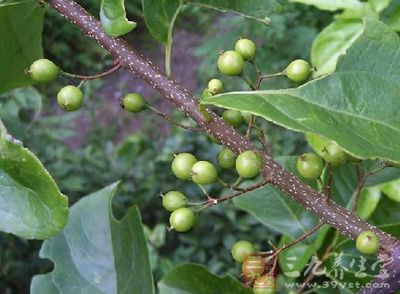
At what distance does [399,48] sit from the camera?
0.71m

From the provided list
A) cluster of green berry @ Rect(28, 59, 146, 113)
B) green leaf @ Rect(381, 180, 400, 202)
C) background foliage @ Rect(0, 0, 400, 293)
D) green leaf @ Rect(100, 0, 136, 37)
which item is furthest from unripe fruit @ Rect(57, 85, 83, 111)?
background foliage @ Rect(0, 0, 400, 293)

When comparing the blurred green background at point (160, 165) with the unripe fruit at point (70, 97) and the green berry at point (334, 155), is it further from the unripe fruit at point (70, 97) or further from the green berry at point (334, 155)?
the green berry at point (334, 155)

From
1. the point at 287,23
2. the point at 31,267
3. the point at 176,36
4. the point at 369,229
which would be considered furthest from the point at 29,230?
the point at 176,36

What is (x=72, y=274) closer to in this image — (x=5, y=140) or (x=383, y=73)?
(x=5, y=140)

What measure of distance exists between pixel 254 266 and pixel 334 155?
154mm

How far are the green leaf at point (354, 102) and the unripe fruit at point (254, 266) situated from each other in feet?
0.71

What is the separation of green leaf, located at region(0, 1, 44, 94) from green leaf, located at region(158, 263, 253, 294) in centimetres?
34

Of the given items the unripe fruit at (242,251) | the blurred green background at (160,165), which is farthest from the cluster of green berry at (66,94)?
the blurred green background at (160,165)

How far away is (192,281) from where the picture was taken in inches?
38.8

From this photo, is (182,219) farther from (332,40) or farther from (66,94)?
(332,40)

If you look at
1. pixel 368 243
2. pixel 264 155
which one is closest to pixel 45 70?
pixel 264 155

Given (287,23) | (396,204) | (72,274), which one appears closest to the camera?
(72,274)

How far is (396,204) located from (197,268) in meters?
0.49

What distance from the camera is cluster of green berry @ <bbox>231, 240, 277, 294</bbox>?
768mm
